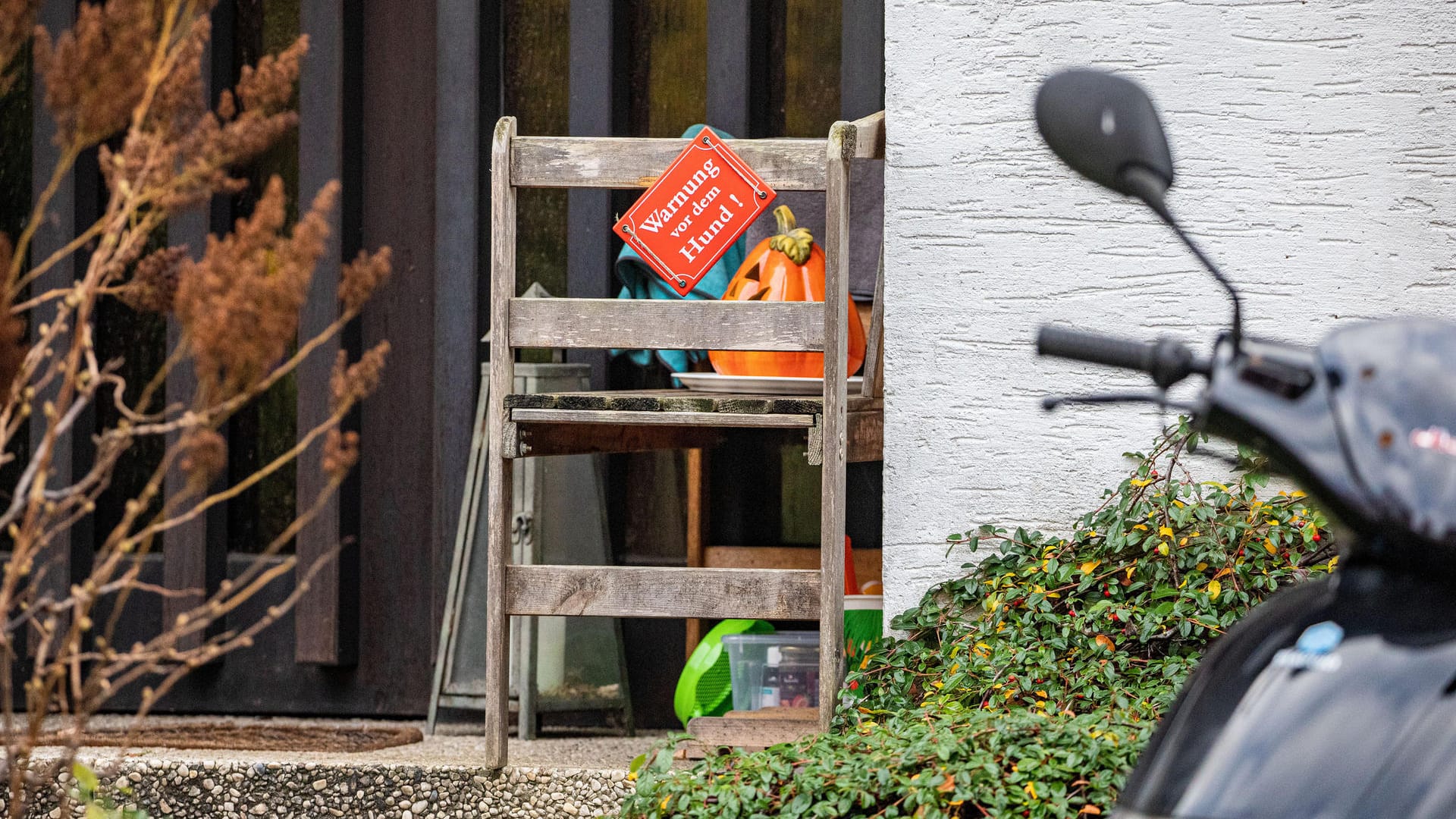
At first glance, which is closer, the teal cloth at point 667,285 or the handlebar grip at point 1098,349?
the handlebar grip at point 1098,349

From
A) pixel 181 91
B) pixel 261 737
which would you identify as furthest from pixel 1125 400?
pixel 261 737

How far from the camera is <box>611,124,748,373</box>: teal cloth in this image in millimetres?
3633

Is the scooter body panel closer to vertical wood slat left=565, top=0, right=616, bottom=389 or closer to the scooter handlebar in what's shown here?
the scooter handlebar

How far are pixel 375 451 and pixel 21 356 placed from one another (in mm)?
2227

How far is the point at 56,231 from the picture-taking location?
389 centimetres

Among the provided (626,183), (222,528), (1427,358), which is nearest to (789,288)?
(626,183)

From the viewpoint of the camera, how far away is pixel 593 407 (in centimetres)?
286

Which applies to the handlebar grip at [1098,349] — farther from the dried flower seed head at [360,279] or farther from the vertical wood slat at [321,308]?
the vertical wood slat at [321,308]

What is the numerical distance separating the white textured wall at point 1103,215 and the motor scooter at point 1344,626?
6.76ft

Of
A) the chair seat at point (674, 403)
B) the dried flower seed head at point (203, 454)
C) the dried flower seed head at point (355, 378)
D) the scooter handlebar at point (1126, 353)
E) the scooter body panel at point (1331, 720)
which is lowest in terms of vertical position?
the scooter body panel at point (1331, 720)

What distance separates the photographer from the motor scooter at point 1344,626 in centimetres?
95

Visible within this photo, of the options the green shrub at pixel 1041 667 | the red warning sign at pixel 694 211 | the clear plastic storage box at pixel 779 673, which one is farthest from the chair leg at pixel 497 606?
the clear plastic storage box at pixel 779 673

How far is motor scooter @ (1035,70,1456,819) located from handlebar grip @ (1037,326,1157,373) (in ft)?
0.21

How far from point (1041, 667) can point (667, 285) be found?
145 centimetres
